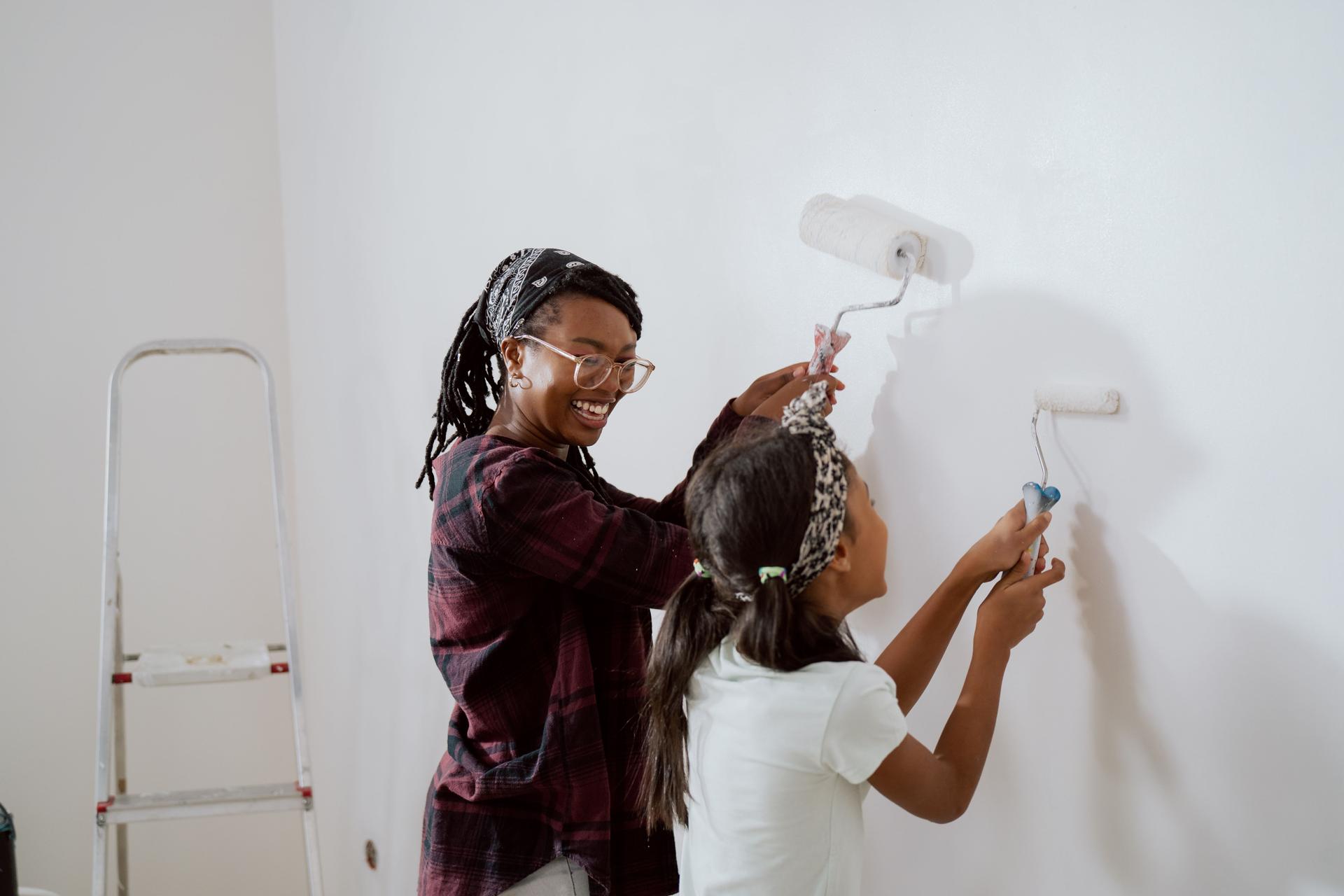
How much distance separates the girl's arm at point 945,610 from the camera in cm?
103

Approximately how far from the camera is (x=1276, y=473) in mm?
896

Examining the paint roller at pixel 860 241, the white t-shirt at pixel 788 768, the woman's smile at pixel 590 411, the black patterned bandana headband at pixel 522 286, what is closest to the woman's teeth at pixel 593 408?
the woman's smile at pixel 590 411

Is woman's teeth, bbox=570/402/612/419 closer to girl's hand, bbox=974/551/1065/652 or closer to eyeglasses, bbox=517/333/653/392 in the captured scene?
eyeglasses, bbox=517/333/653/392

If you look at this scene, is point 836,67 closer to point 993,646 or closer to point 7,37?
point 993,646

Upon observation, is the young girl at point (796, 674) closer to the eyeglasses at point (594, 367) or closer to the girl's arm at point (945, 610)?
the girl's arm at point (945, 610)

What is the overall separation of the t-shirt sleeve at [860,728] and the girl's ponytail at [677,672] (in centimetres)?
13

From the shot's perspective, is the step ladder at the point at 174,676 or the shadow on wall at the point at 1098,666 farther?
the step ladder at the point at 174,676

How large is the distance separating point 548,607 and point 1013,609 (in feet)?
1.67

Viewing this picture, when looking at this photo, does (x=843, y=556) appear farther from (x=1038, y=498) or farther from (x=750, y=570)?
(x=1038, y=498)

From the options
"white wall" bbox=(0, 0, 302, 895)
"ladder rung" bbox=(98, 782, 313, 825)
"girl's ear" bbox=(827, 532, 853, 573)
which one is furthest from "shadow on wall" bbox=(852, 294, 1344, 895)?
"white wall" bbox=(0, 0, 302, 895)

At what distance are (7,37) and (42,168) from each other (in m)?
0.27

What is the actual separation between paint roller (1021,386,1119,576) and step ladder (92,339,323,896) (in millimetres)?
1419

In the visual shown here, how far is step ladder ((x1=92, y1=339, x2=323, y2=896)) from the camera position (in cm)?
184

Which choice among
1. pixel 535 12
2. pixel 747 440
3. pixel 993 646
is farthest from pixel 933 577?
pixel 535 12
